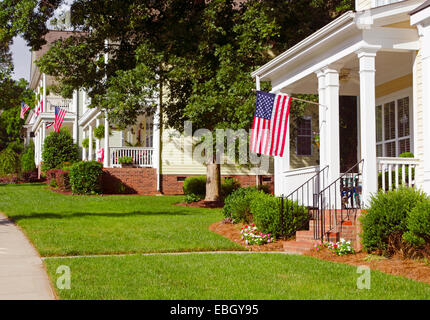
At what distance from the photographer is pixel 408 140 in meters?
14.1

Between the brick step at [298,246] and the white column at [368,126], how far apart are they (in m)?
1.38

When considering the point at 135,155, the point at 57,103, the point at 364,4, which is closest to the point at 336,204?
the point at 364,4

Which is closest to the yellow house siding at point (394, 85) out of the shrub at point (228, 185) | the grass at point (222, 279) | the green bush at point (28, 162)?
the grass at point (222, 279)

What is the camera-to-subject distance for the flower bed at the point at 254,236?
39.8ft

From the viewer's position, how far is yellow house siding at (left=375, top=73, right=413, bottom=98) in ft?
46.0

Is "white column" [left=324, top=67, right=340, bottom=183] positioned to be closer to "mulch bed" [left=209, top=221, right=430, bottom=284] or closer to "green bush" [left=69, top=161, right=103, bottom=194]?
"mulch bed" [left=209, top=221, right=430, bottom=284]

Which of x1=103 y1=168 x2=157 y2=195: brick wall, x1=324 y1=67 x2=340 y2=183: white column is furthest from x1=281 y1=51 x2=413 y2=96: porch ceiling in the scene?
x1=103 y1=168 x2=157 y2=195: brick wall

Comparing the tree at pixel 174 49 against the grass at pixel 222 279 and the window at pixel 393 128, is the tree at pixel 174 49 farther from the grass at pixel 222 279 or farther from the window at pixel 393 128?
the grass at pixel 222 279

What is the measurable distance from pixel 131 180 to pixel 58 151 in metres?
8.75

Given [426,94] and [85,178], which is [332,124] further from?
[85,178]

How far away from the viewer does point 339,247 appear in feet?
34.1
